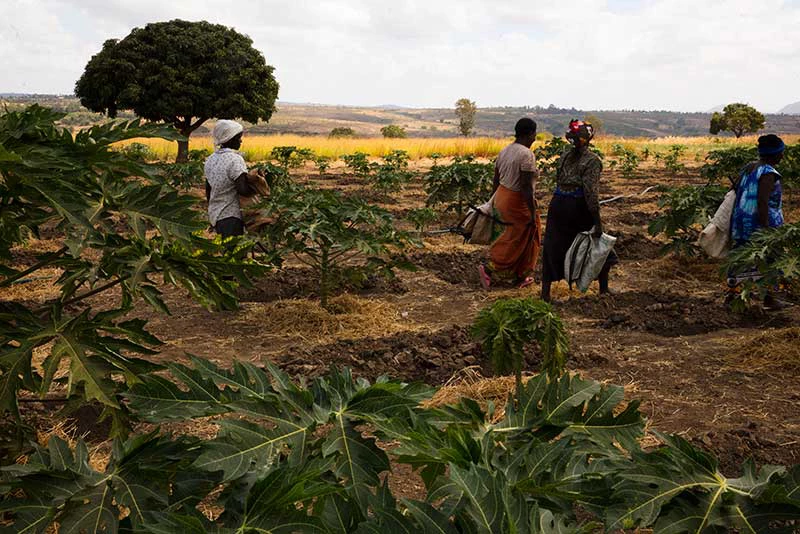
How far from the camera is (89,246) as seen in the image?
5.68 feet

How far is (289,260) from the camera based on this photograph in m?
8.39

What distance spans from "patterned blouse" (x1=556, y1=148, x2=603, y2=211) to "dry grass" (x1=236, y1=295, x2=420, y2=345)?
1769 millimetres

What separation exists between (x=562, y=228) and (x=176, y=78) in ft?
84.1

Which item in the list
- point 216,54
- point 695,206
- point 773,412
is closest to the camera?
point 773,412

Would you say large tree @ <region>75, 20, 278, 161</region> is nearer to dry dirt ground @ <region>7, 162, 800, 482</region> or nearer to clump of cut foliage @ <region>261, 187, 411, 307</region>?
dry dirt ground @ <region>7, 162, 800, 482</region>

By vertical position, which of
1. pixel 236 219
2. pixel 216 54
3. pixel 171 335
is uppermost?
pixel 216 54

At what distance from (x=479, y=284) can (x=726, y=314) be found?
2402 mm

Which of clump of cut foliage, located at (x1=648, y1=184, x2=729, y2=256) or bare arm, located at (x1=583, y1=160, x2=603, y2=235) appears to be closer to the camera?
bare arm, located at (x1=583, y1=160, x2=603, y2=235)

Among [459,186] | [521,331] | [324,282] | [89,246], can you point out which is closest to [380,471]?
[89,246]

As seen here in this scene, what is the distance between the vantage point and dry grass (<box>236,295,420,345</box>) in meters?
5.47

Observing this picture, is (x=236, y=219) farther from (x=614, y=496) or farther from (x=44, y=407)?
(x=614, y=496)

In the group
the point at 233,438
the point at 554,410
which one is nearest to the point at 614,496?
the point at 554,410

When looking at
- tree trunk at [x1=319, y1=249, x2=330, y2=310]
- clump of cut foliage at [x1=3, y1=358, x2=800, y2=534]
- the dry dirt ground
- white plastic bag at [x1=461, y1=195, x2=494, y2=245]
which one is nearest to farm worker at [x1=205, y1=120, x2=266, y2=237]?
tree trunk at [x1=319, y1=249, x2=330, y2=310]

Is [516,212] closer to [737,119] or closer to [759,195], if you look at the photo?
[759,195]
